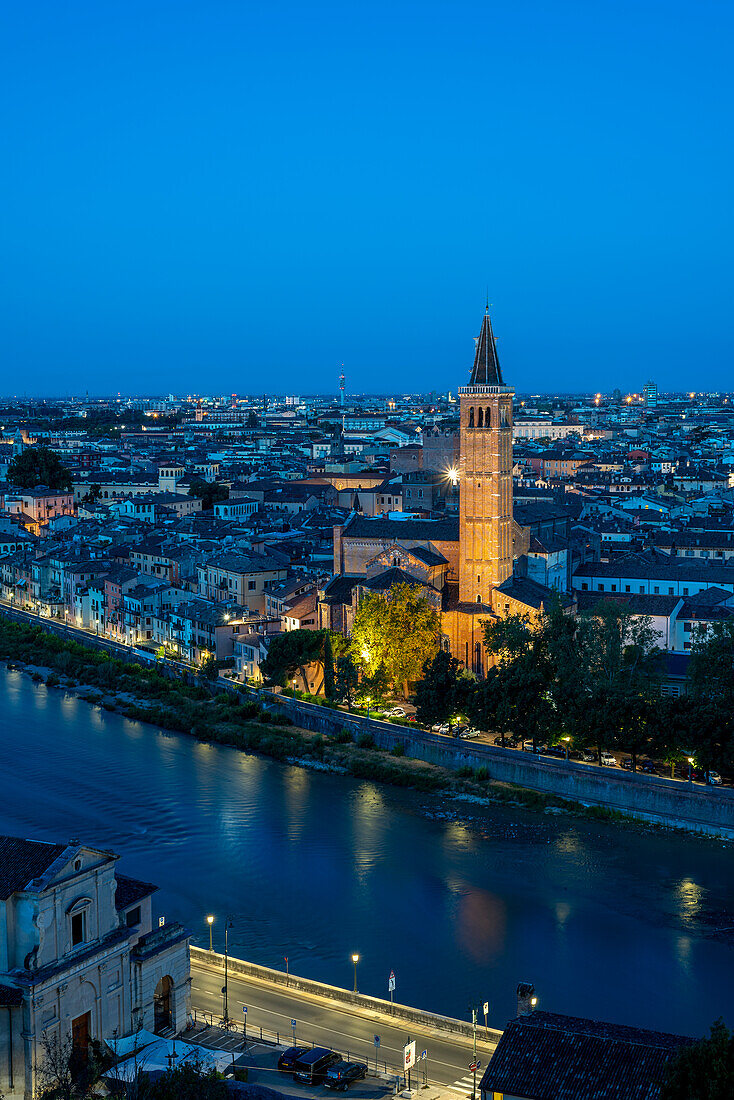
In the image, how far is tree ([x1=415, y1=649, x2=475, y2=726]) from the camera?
619 inches

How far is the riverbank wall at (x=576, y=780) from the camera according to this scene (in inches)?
522

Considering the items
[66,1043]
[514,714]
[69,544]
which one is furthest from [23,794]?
[69,544]

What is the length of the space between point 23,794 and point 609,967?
25.2 ft

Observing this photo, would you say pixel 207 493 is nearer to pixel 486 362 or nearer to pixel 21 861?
pixel 486 362

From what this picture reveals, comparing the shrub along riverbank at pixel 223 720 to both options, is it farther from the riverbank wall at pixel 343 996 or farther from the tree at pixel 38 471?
the tree at pixel 38 471

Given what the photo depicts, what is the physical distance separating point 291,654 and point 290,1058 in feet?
33.6

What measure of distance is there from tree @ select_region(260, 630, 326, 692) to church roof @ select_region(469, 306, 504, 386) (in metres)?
4.92

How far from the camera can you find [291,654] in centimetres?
1789

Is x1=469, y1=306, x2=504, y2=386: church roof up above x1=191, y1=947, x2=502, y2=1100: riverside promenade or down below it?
above

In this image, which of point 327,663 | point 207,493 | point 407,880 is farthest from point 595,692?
point 207,493

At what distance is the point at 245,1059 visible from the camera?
7.98 metres

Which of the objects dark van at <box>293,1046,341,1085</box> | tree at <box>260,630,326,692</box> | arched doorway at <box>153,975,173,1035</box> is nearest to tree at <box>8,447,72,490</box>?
tree at <box>260,630,326,692</box>

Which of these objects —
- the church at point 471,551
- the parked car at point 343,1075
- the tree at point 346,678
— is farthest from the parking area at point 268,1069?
the church at point 471,551

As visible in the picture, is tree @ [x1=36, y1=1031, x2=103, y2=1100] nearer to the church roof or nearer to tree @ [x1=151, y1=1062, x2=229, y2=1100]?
tree @ [x1=151, y1=1062, x2=229, y2=1100]
